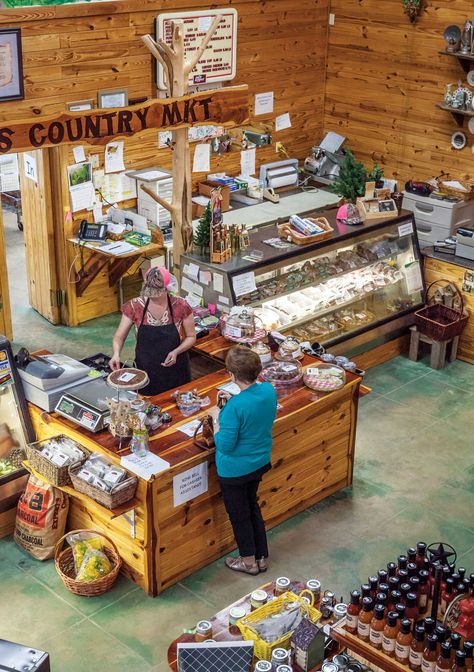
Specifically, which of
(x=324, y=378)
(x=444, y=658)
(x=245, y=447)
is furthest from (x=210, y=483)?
(x=444, y=658)

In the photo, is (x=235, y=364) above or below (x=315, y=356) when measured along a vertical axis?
above

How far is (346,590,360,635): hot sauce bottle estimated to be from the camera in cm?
425

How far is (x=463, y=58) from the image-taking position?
9.39 meters

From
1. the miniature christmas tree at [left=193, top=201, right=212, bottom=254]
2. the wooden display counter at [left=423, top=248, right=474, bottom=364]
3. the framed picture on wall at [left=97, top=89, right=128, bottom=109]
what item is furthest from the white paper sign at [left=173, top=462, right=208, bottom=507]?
the framed picture on wall at [left=97, top=89, right=128, bottom=109]

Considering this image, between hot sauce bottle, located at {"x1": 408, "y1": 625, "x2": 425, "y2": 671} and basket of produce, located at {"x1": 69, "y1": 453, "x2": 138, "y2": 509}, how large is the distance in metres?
2.04

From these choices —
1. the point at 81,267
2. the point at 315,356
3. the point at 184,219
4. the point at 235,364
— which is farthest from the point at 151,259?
the point at 235,364

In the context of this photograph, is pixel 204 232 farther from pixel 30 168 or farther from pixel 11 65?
pixel 30 168

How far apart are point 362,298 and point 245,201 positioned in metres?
1.94

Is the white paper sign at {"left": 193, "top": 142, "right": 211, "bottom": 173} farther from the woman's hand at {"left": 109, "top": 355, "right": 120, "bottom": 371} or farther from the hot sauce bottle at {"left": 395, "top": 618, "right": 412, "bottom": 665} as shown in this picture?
the hot sauce bottle at {"left": 395, "top": 618, "right": 412, "bottom": 665}

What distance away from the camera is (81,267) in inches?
368

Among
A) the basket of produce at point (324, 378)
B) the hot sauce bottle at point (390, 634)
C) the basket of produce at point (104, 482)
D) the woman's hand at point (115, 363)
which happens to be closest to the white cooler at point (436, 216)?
the basket of produce at point (324, 378)

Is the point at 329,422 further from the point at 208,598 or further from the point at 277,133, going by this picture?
the point at 277,133

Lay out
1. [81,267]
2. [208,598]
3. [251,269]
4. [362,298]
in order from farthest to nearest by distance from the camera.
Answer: [81,267] < [362,298] < [251,269] < [208,598]

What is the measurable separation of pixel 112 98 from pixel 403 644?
20.5 ft
